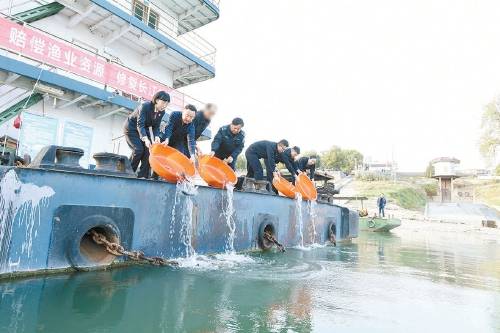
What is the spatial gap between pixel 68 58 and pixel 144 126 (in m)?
6.49

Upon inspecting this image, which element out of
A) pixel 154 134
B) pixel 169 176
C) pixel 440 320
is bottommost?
pixel 440 320

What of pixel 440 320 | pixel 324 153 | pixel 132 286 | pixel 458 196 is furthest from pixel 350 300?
pixel 324 153

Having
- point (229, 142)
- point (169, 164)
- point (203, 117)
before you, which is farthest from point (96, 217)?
point (229, 142)

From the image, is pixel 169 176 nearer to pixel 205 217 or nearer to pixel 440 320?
pixel 205 217

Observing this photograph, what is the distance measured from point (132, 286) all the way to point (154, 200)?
1.27 metres

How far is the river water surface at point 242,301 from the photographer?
7.01 ft

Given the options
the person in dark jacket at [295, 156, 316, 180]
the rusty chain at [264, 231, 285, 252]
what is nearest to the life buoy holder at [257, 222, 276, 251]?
the rusty chain at [264, 231, 285, 252]

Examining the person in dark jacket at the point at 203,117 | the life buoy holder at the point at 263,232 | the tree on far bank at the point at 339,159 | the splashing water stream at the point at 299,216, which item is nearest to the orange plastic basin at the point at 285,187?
the splashing water stream at the point at 299,216

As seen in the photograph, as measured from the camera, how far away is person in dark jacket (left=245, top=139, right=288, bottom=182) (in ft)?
23.4

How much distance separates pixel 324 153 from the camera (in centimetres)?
5709

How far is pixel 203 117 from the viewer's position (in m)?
5.61

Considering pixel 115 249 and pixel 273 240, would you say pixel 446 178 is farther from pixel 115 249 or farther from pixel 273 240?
pixel 115 249

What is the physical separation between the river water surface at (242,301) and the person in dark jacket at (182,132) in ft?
6.08

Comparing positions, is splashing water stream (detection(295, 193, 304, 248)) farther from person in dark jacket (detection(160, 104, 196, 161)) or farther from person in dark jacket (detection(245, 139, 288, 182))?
person in dark jacket (detection(160, 104, 196, 161))
